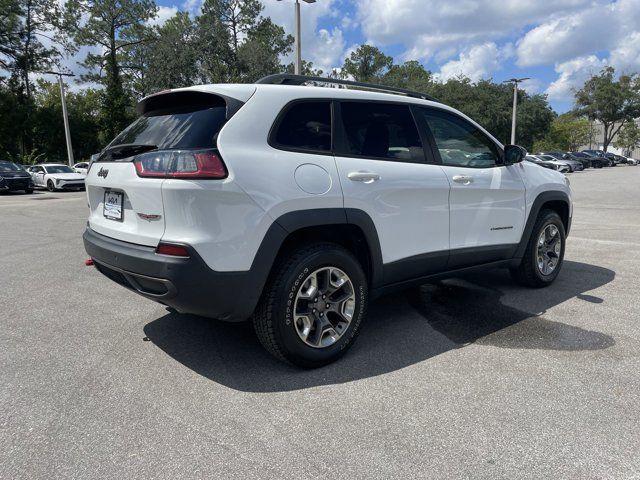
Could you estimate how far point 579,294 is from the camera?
4809 mm

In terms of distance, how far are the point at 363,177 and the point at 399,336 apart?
1345mm

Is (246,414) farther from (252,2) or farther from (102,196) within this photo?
(252,2)

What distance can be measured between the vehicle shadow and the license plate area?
1.06 m

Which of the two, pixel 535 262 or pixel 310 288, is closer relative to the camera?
pixel 310 288

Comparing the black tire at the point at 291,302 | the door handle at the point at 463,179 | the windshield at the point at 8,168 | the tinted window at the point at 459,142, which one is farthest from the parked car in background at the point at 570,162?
the black tire at the point at 291,302

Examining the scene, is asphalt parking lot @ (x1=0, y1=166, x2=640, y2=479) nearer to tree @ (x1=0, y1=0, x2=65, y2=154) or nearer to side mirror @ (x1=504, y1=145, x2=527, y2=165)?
side mirror @ (x1=504, y1=145, x2=527, y2=165)

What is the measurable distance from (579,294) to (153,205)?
4.20m

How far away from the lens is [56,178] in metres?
21.9

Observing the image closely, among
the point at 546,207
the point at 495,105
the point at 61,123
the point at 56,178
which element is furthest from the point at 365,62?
the point at 546,207

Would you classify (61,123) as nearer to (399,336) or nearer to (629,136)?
(399,336)

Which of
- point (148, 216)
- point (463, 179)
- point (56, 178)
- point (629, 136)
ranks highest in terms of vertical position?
point (629, 136)

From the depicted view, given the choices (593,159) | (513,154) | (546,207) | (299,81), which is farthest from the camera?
(593,159)

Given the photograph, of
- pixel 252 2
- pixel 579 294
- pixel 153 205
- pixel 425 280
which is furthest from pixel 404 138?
pixel 252 2

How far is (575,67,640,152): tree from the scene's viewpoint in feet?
197
